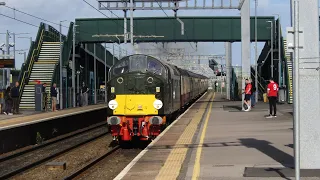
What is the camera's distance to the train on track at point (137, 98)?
14609 mm

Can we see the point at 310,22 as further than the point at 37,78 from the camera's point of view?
No

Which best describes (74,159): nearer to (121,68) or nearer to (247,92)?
(121,68)

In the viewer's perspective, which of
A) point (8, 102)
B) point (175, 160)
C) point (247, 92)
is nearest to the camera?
point (175, 160)

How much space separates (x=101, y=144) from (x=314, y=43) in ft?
36.4

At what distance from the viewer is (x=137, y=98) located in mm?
14766

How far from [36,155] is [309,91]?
9853 millimetres

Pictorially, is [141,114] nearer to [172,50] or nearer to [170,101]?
[170,101]

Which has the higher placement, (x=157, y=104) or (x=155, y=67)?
(x=155, y=67)

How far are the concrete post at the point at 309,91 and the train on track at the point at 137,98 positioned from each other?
684cm

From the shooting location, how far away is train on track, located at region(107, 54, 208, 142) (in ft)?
47.9

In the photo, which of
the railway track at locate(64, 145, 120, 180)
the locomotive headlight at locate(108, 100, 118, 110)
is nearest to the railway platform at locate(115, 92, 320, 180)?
the railway track at locate(64, 145, 120, 180)

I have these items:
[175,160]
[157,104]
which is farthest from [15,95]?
[175,160]

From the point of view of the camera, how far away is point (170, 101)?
16.8m

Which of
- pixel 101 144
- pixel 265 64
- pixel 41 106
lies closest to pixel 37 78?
pixel 41 106
